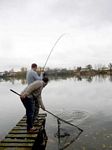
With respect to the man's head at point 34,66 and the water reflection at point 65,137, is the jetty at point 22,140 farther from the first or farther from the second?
the man's head at point 34,66

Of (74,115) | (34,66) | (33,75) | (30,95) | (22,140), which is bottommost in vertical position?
(74,115)

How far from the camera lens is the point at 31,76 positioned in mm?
9227

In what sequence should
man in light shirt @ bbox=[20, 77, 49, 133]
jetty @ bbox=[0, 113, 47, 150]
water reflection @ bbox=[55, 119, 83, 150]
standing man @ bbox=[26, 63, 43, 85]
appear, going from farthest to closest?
water reflection @ bbox=[55, 119, 83, 150], standing man @ bbox=[26, 63, 43, 85], man in light shirt @ bbox=[20, 77, 49, 133], jetty @ bbox=[0, 113, 47, 150]

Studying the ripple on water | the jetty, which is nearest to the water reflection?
the jetty

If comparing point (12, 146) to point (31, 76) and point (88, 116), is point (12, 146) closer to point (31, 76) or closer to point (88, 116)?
point (31, 76)

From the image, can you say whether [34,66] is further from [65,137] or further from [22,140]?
[65,137]

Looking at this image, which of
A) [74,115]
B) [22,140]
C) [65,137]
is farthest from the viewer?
[74,115]

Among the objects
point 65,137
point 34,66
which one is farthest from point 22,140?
point 34,66

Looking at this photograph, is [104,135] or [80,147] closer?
[80,147]

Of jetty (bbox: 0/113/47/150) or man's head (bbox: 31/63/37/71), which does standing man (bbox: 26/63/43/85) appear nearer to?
man's head (bbox: 31/63/37/71)

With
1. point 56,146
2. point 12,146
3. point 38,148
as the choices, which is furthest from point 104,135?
point 12,146

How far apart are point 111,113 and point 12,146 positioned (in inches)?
341

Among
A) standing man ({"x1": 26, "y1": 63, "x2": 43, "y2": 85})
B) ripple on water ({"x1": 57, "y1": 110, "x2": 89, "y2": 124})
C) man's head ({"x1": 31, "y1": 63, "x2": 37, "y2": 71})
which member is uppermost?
man's head ({"x1": 31, "y1": 63, "x2": 37, "y2": 71})

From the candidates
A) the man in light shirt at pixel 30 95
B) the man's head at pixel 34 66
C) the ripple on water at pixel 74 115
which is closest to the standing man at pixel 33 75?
the man's head at pixel 34 66
